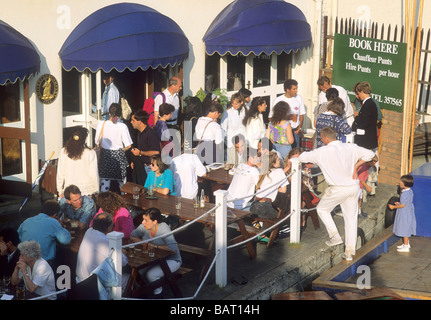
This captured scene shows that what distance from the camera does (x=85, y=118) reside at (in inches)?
460

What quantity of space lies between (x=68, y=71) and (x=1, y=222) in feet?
8.93

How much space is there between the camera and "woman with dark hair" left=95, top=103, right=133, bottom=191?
34.2ft

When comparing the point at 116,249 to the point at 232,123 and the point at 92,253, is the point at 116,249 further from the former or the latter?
the point at 232,123

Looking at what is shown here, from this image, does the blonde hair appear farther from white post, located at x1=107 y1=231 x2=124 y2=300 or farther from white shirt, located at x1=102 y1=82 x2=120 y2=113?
white post, located at x1=107 y1=231 x2=124 y2=300

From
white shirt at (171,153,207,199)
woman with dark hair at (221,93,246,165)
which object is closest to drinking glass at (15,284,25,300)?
white shirt at (171,153,207,199)

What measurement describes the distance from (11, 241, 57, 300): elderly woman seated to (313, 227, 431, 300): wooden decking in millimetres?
3306

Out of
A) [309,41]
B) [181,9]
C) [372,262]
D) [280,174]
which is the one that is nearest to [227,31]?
[181,9]

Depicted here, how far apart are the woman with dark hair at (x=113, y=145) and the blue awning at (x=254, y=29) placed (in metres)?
2.99

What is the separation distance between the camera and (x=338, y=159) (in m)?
9.03

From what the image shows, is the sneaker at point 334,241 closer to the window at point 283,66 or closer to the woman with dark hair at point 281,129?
the woman with dark hair at point 281,129

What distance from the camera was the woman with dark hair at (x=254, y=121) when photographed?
11.6 metres

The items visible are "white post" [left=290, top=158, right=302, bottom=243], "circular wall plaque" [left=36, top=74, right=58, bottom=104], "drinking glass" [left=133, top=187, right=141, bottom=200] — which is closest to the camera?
"drinking glass" [left=133, top=187, right=141, bottom=200]

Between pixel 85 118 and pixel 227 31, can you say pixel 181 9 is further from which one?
pixel 85 118
